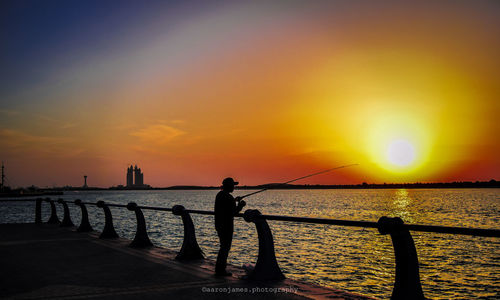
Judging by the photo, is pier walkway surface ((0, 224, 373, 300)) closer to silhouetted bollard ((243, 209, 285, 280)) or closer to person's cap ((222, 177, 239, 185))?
silhouetted bollard ((243, 209, 285, 280))

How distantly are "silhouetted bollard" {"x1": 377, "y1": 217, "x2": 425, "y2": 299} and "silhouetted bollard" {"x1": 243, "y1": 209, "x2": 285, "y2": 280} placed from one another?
2.57 meters

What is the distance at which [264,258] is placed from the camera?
7.28 metres

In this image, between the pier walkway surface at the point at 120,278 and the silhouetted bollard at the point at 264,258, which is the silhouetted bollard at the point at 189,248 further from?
the silhouetted bollard at the point at 264,258

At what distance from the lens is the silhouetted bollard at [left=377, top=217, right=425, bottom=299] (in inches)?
194

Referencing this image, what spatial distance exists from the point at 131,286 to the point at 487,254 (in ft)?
105

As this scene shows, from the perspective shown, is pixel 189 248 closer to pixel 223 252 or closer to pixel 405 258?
pixel 223 252

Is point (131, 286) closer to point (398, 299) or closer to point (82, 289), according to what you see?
point (82, 289)

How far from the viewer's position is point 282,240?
1414 inches

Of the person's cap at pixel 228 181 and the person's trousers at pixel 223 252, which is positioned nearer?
the person's trousers at pixel 223 252

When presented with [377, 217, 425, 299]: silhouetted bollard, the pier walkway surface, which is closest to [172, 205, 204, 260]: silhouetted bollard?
the pier walkway surface

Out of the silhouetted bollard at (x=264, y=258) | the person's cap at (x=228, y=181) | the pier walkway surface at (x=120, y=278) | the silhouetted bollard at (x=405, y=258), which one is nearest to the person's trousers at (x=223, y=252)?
the pier walkway surface at (x=120, y=278)

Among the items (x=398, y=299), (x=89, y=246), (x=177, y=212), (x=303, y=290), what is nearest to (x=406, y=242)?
(x=398, y=299)

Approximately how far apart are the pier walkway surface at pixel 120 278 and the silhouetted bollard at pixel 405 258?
1135 millimetres

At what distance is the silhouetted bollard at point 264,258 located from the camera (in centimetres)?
723
